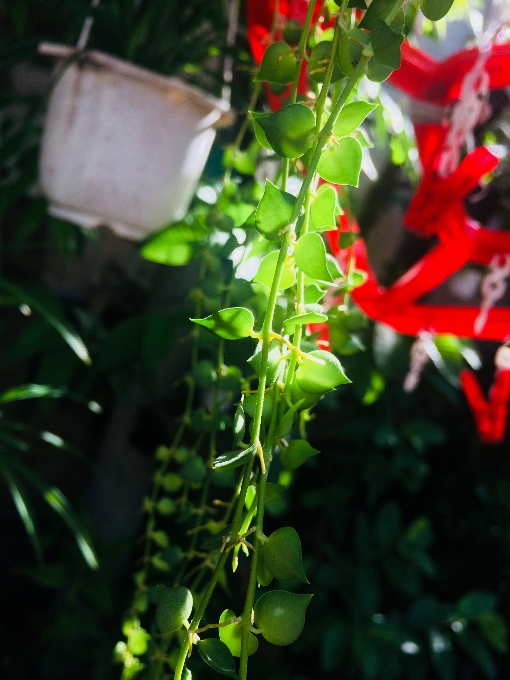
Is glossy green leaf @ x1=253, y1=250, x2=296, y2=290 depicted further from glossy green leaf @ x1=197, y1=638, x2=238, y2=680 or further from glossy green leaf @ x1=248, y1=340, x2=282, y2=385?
glossy green leaf @ x1=197, y1=638, x2=238, y2=680

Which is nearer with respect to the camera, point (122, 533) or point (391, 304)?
point (391, 304)

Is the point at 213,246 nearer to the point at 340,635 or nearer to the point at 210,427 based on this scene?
the point at 210,427

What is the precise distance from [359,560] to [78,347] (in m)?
0.73

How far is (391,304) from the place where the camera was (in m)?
0.73

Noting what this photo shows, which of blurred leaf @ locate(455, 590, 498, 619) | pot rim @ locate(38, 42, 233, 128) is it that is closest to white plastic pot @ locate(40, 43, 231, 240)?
pot rim @ locate(38, 42, 233, 128)

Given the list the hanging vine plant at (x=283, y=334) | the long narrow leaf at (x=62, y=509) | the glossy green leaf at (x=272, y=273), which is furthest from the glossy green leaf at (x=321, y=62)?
the long narrow leaf at (x=62, y=509)

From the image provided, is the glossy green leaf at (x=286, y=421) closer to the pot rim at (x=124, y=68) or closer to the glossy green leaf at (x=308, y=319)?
the glossy green leaf at (x=308, y=319)

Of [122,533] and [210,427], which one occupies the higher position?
[210,427]

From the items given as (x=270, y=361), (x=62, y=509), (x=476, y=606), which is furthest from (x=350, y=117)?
(x=476, y=606)

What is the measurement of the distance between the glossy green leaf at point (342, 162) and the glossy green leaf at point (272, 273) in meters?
0.05

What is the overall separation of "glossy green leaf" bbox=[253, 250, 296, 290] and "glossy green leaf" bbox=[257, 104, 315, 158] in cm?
5

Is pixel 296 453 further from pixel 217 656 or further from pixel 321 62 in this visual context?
pixel 321 62

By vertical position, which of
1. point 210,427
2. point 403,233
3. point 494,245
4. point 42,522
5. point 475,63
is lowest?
point 42,522

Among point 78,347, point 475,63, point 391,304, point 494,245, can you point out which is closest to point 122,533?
point 78,347
